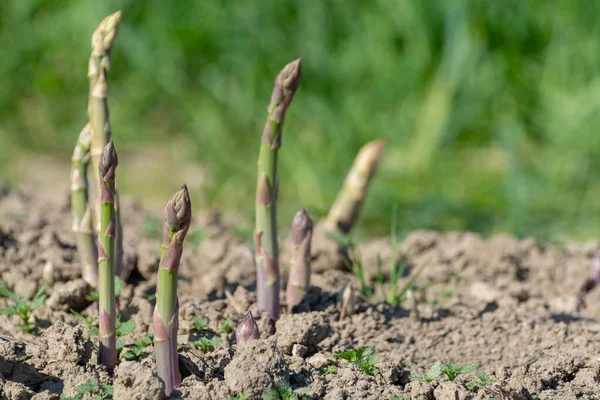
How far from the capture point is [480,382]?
1945 millimetres

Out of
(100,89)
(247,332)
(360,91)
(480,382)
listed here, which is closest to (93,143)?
(100,89)

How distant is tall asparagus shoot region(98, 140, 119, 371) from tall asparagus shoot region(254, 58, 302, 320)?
0.39m

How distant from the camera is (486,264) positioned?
9.70 ft

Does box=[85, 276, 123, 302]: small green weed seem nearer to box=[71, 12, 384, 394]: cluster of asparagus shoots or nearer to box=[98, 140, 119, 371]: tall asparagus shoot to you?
box=[71, 12, 384, 394]: cluster of asparagus shoots

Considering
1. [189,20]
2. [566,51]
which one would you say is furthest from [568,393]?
[189,20]

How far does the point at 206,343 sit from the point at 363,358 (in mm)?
382

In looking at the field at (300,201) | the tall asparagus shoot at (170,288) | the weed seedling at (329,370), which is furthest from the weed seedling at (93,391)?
the weed seedling at (329,370)

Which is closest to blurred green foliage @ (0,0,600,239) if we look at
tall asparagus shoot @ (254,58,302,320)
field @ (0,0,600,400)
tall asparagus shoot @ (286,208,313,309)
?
field @ (0,0,600,400)

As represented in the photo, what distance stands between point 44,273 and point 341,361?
0.97 metres

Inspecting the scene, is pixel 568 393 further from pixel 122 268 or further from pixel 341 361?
pixel 122 268

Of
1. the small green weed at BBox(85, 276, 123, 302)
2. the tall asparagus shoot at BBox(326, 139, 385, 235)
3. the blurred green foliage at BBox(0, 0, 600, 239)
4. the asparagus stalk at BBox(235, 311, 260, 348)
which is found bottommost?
the asparagus stalk at BBox(235, 311, 260, 348)

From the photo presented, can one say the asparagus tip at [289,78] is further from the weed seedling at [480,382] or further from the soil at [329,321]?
the weed seedling at [480,382]

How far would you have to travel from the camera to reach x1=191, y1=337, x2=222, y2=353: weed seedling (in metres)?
2.01

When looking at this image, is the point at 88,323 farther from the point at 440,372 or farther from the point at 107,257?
the point at 440,372
